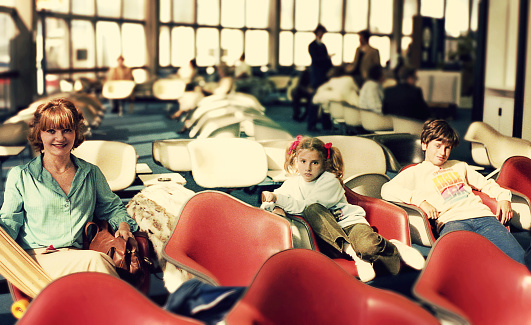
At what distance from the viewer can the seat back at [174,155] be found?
13.8 feet

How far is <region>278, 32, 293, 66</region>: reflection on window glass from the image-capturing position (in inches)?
752

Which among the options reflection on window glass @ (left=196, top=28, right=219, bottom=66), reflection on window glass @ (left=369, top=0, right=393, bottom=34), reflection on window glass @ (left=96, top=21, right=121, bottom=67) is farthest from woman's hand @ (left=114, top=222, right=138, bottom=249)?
reflection on window glass @ (left=369, top=0, right=393, bottom=34)

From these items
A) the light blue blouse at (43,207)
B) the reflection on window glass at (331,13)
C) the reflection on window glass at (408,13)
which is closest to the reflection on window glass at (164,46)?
the reflection on window glass at (331,13)

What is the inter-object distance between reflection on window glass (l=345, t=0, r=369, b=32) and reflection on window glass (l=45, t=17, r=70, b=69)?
914 centimetres

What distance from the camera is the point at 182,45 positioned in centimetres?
1761

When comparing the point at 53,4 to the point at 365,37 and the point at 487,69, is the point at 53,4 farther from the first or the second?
the point at 487,69

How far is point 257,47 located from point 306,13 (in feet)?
6.16

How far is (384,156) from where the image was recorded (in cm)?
403

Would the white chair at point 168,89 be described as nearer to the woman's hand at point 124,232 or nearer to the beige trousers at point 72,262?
the woman's hand at point 124,232

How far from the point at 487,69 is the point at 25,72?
314 inches

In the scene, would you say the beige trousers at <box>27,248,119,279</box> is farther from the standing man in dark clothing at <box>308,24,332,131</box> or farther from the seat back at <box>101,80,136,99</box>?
the seat back at <box>101,80,136,99</box>

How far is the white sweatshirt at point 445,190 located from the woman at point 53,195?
1.49 m

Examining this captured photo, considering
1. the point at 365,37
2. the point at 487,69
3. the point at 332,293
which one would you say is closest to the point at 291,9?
the point at 365,37

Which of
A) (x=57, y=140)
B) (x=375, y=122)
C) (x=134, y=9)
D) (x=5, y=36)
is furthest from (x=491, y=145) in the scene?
(x=134, y=9)
